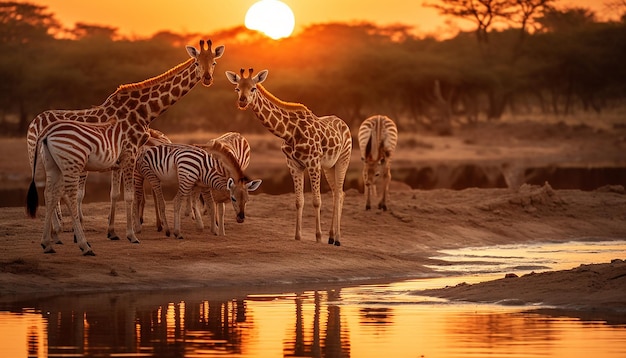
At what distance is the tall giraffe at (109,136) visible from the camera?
1541 cm

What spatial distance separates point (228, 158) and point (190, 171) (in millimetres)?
548

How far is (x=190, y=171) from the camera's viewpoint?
17.4 m

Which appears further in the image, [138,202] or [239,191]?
[138,202]

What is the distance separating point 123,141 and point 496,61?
51.3m

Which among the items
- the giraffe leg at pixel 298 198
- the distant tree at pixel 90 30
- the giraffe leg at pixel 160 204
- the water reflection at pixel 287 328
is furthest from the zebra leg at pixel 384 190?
the distant tree at pixel 90 30

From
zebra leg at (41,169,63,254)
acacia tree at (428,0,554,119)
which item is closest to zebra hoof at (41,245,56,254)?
zebra leg at (41,169,63,254)

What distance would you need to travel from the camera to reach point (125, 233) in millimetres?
17906

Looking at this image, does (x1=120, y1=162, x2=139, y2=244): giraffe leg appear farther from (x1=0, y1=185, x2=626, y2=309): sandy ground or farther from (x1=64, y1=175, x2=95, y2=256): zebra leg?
(x1=64, y1=175, x2=95, y2=256): zebra leg

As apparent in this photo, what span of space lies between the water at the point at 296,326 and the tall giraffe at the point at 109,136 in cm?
172

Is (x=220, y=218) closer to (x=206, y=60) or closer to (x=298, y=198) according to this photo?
(x=298, y=198)

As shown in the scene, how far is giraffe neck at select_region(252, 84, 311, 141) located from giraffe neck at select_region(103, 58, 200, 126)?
3.23 ft

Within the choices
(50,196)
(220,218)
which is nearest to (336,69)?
(220,218)

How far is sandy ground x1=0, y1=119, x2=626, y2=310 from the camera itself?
569 inches

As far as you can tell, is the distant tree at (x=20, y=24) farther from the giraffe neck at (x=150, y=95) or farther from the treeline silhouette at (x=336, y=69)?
the giraffe neck at (x=150, y=95)
